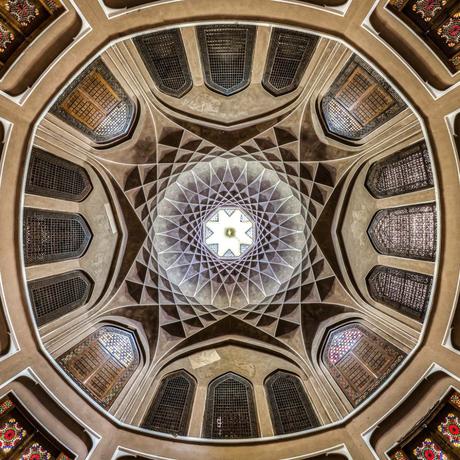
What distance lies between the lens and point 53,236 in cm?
992

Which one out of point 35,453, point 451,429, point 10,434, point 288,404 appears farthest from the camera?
point 288,404

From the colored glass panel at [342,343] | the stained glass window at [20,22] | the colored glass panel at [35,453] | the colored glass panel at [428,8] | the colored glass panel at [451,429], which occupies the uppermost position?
the colored glass panel at [428,8]

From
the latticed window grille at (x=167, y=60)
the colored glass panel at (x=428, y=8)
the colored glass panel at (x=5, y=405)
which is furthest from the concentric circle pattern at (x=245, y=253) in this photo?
the colored glass panel at (x=428, y=8)

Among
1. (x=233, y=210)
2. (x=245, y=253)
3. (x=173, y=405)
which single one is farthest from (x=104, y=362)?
(x=233, y=210)

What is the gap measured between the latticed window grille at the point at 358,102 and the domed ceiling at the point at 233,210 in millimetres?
54

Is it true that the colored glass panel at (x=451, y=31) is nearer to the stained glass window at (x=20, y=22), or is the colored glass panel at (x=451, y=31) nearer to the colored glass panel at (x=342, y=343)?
the stained glass window at (x=20, y=22)

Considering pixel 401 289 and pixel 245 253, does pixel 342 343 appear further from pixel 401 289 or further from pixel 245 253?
pixel 245 253

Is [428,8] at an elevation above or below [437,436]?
above

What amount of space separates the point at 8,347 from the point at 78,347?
8.24ft

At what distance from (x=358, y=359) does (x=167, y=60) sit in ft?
35.0

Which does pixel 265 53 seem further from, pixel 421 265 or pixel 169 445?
pixel 169 445

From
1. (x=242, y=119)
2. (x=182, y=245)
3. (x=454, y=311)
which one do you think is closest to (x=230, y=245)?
(x=182, y=245)

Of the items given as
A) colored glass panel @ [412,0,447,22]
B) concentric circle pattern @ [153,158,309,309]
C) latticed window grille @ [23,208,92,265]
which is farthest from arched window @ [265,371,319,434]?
colored glass panel @ [412,0,447,22]

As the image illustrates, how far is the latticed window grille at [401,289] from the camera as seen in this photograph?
9328 millimetres
